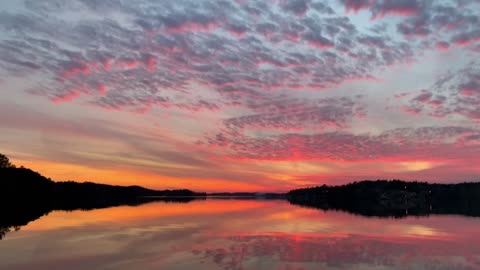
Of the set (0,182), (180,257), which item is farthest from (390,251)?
(0,182)

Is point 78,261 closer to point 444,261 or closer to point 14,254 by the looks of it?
point 14,254

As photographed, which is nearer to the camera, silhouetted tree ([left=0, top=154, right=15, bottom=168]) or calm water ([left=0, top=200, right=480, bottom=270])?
calm water ([left=0, top=200, right=480, bottom=270])

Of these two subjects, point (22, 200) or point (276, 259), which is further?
point (22, 200)

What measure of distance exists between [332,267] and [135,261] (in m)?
11.3

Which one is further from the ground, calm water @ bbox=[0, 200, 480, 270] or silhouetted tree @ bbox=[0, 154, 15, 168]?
silhouetted tree @ bbox=[0, 154, 15, 168]

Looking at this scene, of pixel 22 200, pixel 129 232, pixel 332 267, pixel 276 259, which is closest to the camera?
pixel 332 267

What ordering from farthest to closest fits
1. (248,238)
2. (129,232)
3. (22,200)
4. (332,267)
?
(22,200) < (129,232) < (248,238) < (332,267)

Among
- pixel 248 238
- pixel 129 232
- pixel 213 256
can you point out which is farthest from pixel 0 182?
pixel 213 256

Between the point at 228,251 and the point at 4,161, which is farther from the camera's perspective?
the point at 4,161

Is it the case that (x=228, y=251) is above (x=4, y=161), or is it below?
below

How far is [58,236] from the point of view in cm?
3819

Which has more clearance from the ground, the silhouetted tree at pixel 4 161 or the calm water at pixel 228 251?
the silhouetted tree at pixel 4 161

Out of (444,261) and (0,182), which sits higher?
(0,182)

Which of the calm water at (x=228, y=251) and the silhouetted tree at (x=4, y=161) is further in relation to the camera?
the silhouetted tree at (x=4, y=161)
